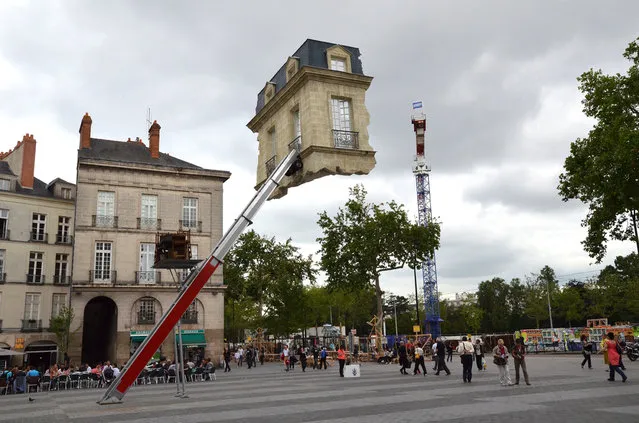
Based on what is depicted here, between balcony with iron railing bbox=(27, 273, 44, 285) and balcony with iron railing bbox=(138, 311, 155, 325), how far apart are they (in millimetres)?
7428

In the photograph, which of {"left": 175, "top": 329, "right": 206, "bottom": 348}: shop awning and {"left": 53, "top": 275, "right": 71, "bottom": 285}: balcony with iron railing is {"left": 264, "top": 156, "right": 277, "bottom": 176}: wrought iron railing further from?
{"left": 53, "top": 275, "right": 71, "bottom": 285}: balcony with iron railing

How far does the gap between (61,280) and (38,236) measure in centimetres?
350

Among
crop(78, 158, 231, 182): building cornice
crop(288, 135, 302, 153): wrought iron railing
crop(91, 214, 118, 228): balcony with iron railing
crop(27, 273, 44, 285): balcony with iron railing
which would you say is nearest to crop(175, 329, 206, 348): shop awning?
crop(91, 214, 118, 228): balcony with iron railing

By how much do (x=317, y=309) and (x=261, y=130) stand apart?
62585 millimetres

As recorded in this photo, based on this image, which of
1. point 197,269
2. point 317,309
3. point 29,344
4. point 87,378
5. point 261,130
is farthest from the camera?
point 317,309

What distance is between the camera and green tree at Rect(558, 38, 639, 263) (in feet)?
78.5

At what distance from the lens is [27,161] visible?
40.0 meters

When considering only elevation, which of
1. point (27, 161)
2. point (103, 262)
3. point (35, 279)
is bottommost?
point (35, 279)

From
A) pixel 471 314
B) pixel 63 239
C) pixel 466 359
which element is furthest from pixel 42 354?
pixel 471 314

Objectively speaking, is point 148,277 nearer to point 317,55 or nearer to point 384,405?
point 317,55

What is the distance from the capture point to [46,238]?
128 feet

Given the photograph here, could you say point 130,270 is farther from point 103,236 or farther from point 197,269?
point 197,269

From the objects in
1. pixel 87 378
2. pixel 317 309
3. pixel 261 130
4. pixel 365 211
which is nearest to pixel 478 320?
pixel 317 309

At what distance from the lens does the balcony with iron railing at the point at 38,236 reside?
38.4 metres
